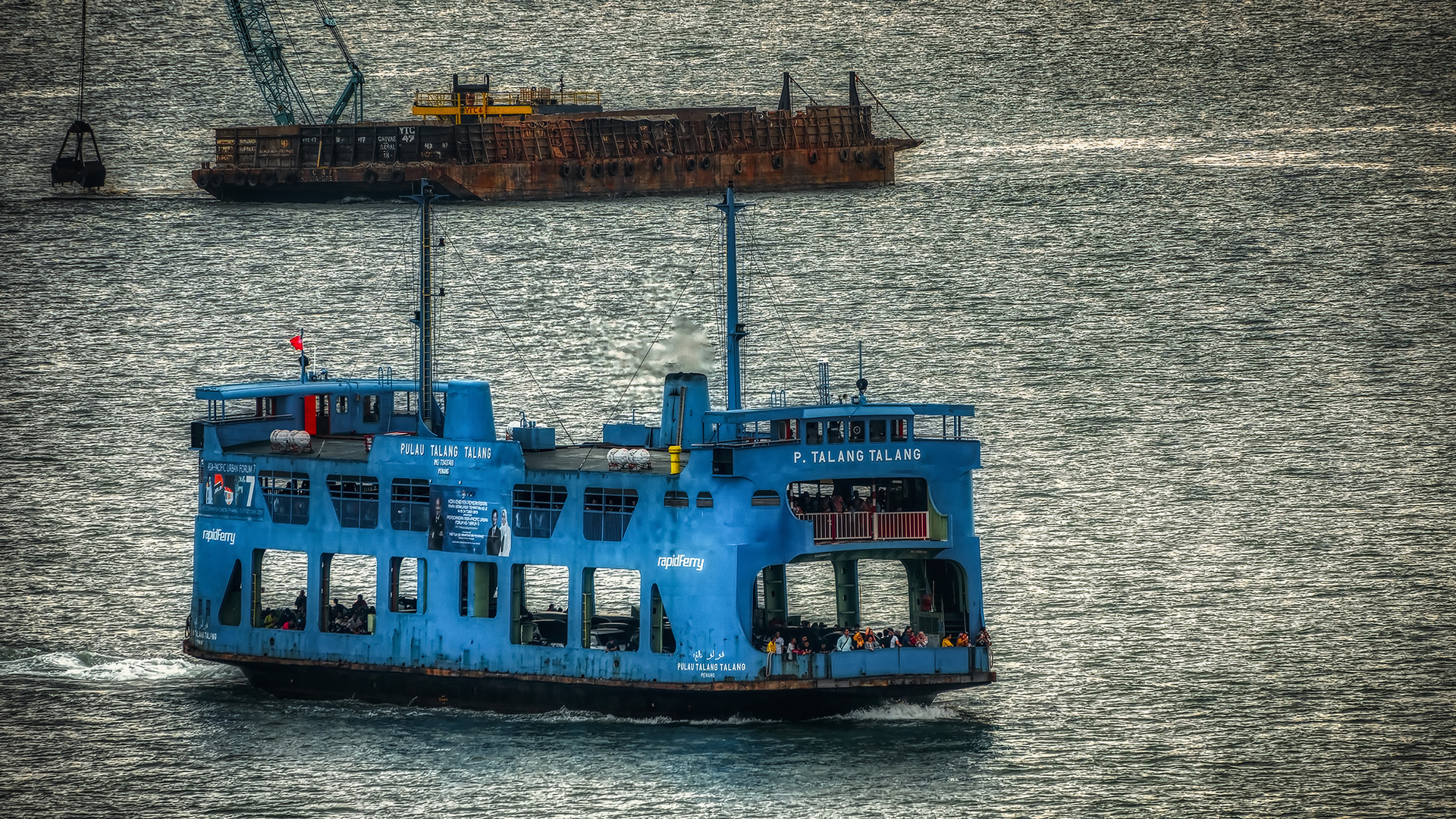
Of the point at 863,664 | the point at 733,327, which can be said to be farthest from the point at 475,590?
the point at 863,664

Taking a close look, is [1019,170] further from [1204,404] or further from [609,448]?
[609,448]

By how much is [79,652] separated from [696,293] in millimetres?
60292

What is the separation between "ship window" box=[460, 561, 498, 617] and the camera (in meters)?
62.8

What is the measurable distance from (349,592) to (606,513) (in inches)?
740

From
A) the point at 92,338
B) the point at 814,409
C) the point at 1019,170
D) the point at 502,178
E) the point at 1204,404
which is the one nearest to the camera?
the point at 814,409

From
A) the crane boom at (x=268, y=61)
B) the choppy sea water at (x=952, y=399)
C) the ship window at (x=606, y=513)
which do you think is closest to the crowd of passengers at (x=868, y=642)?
the choppy sea water at (x=952, y=399)

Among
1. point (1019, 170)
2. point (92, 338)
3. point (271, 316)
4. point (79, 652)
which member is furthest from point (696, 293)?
point (79, 652)

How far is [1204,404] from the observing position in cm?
10825

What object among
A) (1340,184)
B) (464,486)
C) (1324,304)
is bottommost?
(464,486)

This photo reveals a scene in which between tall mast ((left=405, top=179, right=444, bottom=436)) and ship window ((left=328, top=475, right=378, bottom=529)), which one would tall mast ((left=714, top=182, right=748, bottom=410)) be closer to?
tall mast ((left=405, top=179, right=444, bottom=436))

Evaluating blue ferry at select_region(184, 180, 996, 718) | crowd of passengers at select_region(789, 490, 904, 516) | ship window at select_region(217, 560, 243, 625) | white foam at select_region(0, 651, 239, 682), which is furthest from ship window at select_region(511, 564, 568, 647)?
white foam at select_region(0, 651, 239, 682)

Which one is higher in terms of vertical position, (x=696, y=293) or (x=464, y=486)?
(x=696, y=293)

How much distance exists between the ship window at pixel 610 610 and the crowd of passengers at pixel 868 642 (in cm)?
358

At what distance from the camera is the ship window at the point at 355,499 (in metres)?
63.8
